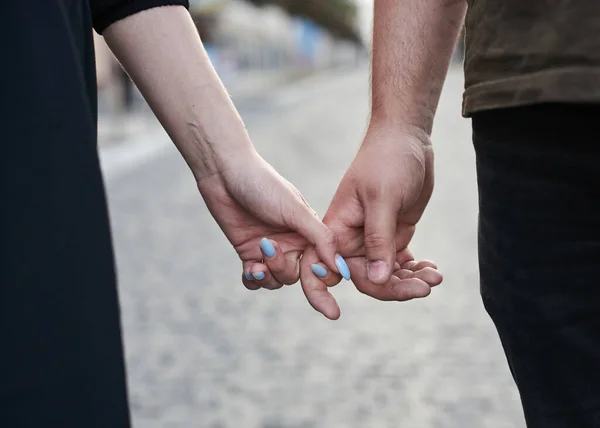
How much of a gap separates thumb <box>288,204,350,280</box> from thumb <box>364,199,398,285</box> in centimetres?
6

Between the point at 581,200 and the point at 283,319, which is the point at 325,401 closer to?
the point at 283,319

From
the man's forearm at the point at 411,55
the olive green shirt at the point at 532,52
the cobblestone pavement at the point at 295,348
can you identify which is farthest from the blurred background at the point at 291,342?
the olive green shirt at the point at 532,52

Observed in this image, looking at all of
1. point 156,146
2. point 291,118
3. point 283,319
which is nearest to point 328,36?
point 291,118

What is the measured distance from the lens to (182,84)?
4.85ft

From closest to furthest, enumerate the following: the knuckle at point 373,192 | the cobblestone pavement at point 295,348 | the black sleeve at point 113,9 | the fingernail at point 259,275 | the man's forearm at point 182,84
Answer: the black sleeve at point 113,9 < the man's forearm at point 182,84 < the knuckle at point 373,192 < the fingernail at point 259,275 < the cobblestone pavement at point 295,348

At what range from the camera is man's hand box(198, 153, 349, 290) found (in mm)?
1611

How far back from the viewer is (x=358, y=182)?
5.22 ft

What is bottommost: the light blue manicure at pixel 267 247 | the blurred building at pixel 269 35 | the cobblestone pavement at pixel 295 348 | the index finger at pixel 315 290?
the cobblestone pavement at pixel 295 348

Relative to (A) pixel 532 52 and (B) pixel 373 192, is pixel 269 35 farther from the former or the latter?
(A) pixel 532 52

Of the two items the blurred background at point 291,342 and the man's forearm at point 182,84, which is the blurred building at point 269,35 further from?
the man's forearm at point 182,84

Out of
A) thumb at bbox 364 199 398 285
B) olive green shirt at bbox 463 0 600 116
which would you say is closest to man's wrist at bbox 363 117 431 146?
thumb at bbox 364 199 398 285

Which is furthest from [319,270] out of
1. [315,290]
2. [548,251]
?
[548,251]

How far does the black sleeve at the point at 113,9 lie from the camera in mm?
1292

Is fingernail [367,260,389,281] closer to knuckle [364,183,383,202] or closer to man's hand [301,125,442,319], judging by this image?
man's hand [301,125,442,319]
